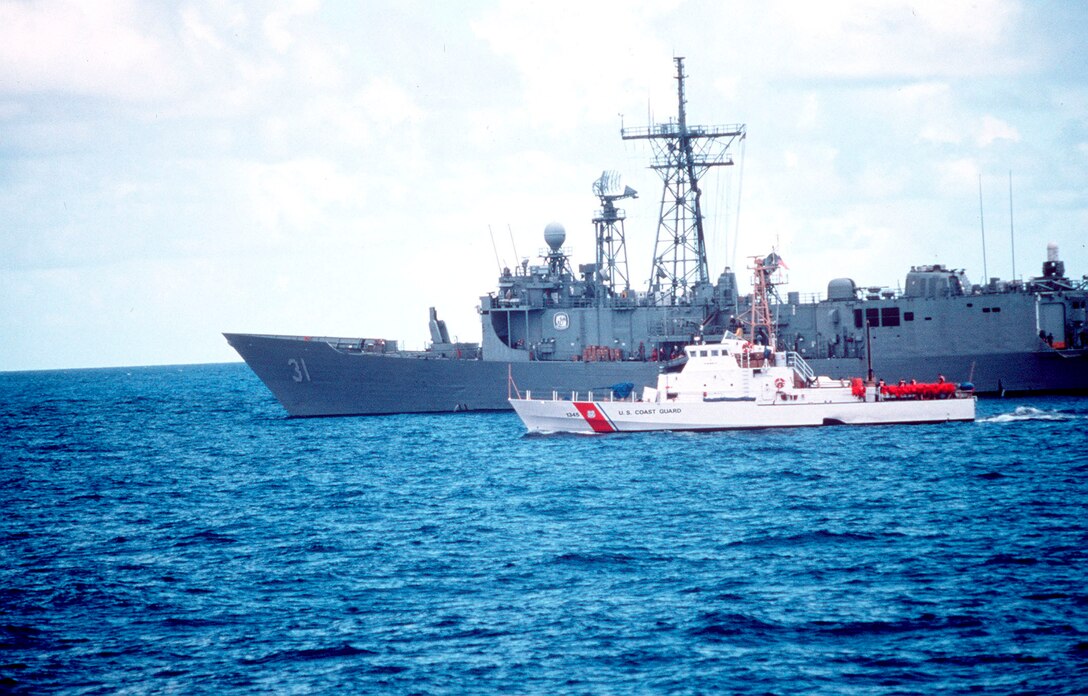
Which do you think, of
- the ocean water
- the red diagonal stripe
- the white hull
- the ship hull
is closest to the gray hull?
the ship hull

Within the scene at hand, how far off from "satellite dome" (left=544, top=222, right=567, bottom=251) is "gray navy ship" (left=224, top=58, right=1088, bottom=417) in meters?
0.09

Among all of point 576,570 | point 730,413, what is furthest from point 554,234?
point 576,570

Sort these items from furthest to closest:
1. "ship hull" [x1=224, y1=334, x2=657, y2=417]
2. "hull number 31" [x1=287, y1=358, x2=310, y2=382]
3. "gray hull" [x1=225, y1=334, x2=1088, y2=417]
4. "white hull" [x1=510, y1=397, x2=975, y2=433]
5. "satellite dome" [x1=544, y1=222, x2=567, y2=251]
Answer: "satellite dome" [x1=544, y1=222, x2=567, y2=251]
"hull number 31" [x1=287, y1=358, x2=310, y2=382]
"ship hull" [x1=224, y1=334, x2=657, y2=417]
"gray hull" [x1=225, y1=334, x2=1088, y2=417]
"white hull" [x1=510, y1=397, x2=975, y2=433]

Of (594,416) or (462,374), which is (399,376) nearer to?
(462,374)

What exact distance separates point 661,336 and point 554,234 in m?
7.57

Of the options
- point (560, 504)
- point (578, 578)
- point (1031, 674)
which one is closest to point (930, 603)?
point (1031, 674)

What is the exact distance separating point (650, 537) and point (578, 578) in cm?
364

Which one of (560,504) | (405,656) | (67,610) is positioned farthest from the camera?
(560,504)

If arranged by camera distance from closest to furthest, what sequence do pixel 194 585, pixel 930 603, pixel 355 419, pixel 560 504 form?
pixel 930 603 → pixel 194 585 → pixel 560 504 → pixel 355 419

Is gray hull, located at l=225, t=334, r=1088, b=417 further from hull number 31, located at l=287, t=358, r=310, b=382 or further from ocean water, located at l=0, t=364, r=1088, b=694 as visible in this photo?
ocean water, located at l=0, t=364, r=1088, b=694

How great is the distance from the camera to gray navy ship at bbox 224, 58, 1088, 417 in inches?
2007

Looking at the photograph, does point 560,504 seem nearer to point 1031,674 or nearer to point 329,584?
point 329,584

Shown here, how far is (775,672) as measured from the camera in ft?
47.6

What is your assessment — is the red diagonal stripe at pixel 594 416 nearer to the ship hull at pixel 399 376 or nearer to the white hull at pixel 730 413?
the white hull at pixel 730 413
